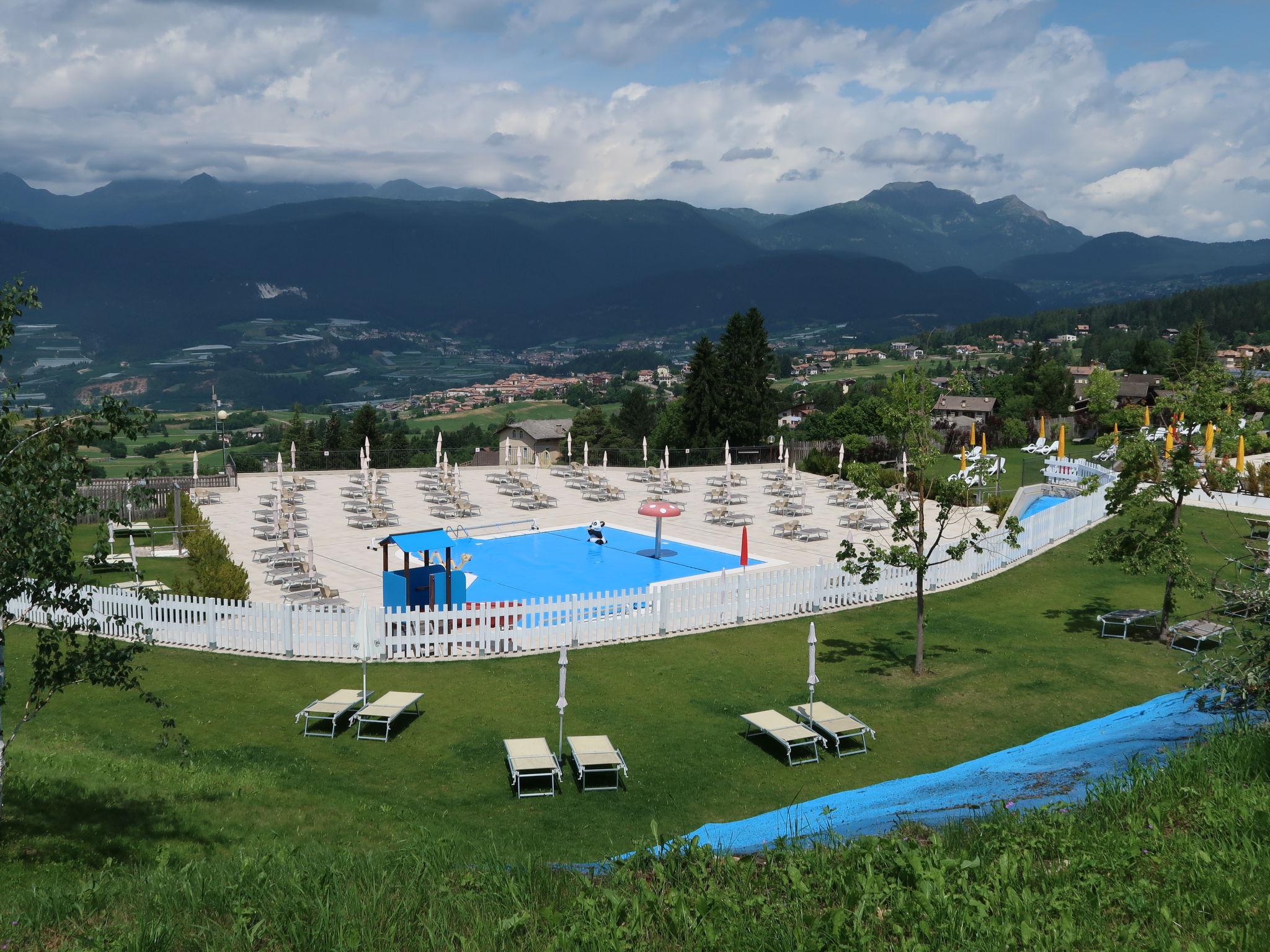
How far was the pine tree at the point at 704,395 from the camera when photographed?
2156 inches

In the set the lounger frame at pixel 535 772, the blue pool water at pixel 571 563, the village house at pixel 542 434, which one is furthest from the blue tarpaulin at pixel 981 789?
the village house at pixel 542 434

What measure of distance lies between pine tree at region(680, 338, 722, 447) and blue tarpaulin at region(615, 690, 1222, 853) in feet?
146

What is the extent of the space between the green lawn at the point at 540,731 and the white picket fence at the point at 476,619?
0.42 metres

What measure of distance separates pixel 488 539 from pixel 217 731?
1596 centimetres

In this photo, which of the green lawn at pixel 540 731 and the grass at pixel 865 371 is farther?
the grass at pixel 865 371

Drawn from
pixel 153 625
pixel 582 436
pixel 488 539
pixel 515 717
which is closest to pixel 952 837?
pixel 515 717

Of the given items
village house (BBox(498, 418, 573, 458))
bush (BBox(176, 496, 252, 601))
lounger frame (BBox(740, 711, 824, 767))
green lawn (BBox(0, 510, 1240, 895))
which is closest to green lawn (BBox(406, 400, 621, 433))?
village house (BBox(498, 418, 573, 458))

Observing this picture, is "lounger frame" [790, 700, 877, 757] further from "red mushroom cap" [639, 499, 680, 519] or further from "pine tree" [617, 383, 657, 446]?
"pine tree" [617, 383, 657, 446]

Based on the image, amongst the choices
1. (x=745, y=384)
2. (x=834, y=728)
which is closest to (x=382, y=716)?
(x=834, y=728)

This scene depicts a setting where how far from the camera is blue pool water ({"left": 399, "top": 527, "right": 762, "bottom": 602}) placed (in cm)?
2305

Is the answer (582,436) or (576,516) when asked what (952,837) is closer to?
(576,516)

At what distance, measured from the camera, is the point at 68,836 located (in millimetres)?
7973

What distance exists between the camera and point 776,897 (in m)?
5.68

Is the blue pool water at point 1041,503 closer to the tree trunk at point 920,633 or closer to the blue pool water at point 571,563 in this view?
the blue pool water at point 571,563
